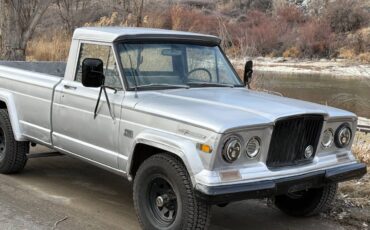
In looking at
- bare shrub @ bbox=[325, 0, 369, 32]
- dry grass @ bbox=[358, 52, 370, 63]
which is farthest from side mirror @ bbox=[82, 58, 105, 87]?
bare shrub @ bbox=[325, 0, 369, 32]

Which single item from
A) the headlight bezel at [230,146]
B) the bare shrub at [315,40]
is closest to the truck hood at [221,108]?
→ the headlight bezel at [230,146]

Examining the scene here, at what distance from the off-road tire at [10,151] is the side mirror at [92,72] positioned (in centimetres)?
183

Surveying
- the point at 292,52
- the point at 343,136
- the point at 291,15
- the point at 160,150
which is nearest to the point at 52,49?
the point at 160,150

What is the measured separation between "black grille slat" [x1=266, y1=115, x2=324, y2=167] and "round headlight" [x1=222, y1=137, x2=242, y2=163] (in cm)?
35

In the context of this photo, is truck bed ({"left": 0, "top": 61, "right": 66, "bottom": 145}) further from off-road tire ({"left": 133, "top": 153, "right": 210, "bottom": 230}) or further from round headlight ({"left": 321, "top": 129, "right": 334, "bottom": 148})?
round headlight ({"left": 321, "top": 129, "right": 334, "bottom": 148})

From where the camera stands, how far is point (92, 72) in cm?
532

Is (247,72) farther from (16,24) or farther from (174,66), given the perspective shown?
(16,24)

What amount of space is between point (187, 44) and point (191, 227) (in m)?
2.22

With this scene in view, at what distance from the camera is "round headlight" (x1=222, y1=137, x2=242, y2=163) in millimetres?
4422

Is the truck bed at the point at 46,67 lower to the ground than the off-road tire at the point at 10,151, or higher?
higher

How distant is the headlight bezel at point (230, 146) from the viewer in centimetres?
441

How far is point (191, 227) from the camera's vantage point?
454cm

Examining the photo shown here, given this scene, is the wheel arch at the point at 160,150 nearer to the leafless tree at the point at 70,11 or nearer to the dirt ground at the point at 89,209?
the dirt ground at the point at 89,209

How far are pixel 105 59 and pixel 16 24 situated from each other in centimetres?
820
